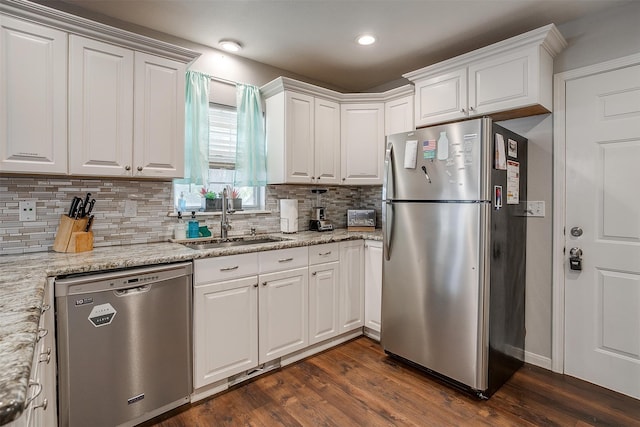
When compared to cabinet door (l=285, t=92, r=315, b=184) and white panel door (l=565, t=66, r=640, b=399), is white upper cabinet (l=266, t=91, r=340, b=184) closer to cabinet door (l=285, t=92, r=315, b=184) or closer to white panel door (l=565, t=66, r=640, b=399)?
cabinet door (l=285, t=92, r=315, b=184)

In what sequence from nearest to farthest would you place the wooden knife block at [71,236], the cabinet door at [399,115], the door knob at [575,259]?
1. the wooden knife block at [71,236]
2. the door knob at [575,259]
3. the cabinet door at [399,115]

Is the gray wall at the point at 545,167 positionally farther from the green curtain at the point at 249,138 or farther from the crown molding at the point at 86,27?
the crown molding at the point at 86,27

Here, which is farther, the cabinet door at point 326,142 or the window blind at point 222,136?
the cabinet door at point 326,142

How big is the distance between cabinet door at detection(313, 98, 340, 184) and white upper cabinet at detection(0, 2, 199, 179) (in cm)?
122

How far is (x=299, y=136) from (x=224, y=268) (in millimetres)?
1407

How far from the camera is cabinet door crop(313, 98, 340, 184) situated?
3.12 metres

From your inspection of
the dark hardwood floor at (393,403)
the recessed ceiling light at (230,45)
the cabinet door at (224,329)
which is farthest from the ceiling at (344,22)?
the dark hardwood floor at (393,403)

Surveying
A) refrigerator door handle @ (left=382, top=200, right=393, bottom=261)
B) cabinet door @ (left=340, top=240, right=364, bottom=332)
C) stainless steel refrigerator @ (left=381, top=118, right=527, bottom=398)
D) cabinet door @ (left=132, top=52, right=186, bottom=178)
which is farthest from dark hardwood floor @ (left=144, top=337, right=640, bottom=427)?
cabinet door @ (left=132, top=52, right=186, bottom=178)

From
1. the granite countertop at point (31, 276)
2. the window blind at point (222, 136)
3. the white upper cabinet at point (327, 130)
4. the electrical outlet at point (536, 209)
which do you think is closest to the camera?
the granite countertop at point (31, 276)

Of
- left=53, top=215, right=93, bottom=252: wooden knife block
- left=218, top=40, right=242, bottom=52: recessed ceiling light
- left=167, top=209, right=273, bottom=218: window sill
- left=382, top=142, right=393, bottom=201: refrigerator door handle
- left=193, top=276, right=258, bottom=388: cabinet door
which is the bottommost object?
left=193, top=276, right=258, bottom=388: cabinet door

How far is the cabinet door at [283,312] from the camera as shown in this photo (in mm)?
2344

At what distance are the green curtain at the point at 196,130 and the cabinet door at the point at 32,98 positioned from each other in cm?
82

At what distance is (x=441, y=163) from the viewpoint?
220 cm

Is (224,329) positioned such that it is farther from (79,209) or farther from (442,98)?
(442,98)
